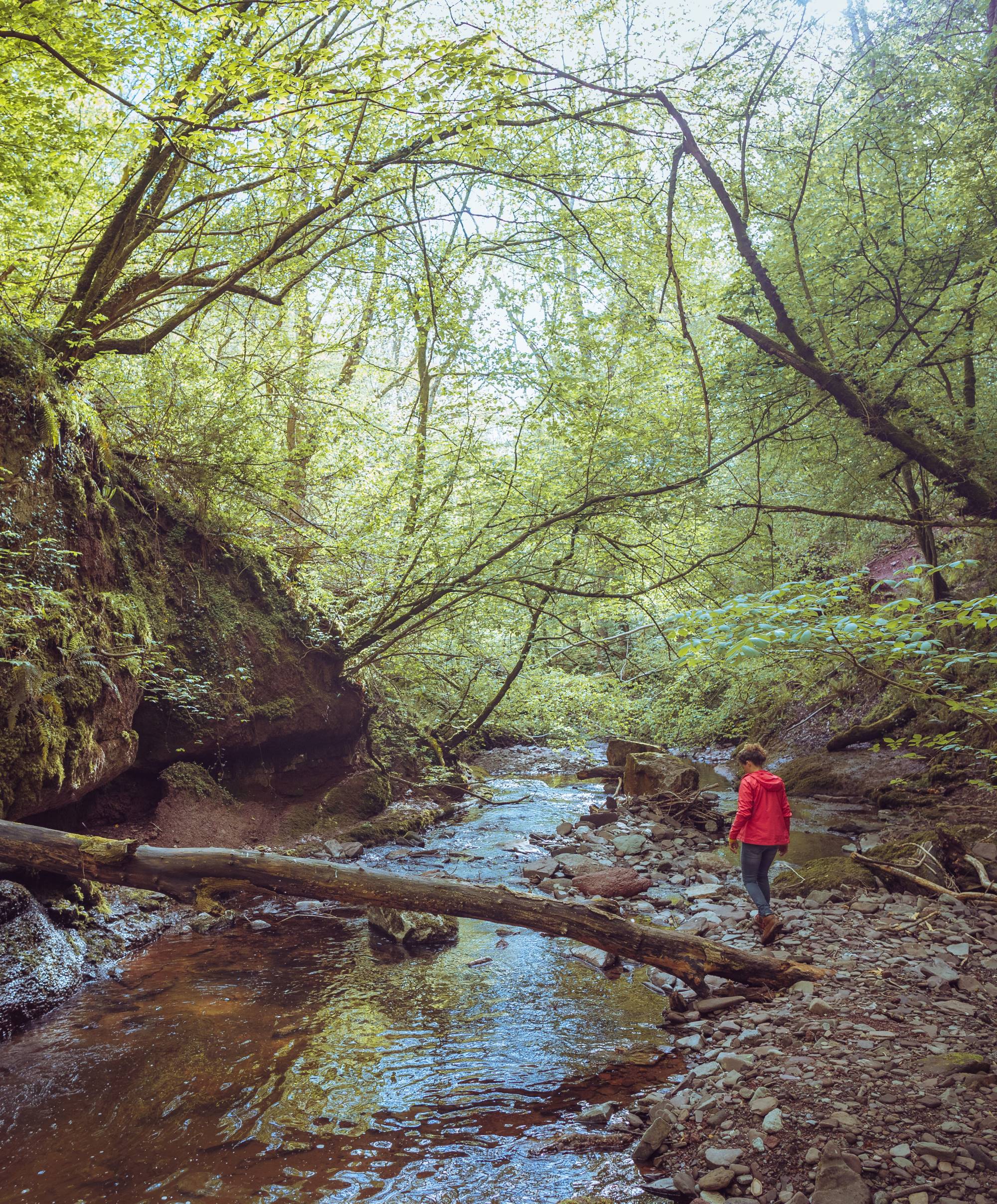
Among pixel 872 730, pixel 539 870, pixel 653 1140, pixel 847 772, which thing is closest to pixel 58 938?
pixel 653 1140

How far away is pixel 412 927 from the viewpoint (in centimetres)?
689

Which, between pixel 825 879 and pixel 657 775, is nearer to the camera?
pixel 825 879

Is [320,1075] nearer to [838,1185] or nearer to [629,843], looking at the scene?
[838,1185]

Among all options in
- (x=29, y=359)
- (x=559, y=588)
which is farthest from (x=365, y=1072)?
(x=29, y=359)

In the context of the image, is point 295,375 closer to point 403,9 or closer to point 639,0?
point 403,9

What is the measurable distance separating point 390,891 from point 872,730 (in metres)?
12.0

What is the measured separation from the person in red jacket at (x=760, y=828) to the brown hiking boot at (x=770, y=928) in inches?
8.6

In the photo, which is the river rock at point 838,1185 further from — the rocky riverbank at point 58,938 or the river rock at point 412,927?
the rocky riverbank at point 58,938

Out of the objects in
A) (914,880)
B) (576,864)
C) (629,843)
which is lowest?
(629,843)

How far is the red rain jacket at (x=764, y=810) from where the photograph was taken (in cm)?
655

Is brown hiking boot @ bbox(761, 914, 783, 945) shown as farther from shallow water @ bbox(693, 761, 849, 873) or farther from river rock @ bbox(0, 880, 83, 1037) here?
river rock @ bbox(0, 880, 83, 1037)

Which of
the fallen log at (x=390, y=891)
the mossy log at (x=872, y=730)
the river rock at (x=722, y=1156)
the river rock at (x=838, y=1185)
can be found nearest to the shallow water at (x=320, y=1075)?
the river rock at (x=722, y=1156)

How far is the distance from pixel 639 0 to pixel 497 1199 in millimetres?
9201

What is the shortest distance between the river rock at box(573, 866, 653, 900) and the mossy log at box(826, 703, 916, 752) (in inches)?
300
